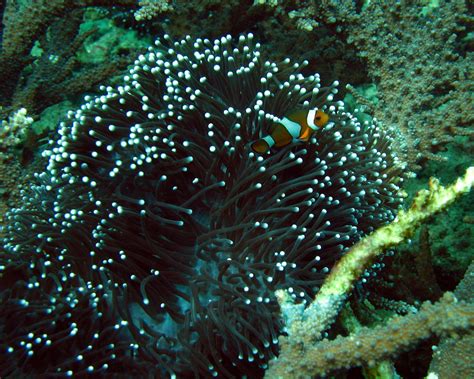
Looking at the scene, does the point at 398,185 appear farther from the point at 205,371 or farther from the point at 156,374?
the point at 156,374

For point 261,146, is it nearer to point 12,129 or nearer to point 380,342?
point 380,342

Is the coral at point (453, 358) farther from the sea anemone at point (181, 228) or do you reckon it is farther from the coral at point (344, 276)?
the sea anemone at point (181, 228)

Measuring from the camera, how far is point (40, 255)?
271 cm

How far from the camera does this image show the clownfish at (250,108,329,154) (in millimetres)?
2500

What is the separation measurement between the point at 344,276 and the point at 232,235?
718 mm

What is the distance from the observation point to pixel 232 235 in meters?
2.49

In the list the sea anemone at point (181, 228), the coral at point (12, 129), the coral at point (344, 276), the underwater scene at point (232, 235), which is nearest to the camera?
the coral at point (344, 276)

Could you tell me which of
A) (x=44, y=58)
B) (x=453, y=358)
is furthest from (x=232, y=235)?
(x=44, y=58)

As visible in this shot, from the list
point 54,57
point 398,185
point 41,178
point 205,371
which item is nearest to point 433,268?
point 398,185

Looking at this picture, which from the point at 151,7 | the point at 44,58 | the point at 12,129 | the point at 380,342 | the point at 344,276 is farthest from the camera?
the point at 44,58

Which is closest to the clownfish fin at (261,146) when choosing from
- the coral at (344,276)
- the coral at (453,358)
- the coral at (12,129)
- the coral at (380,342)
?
the coral at (344,276)

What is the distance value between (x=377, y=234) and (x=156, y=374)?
1400 millimetres

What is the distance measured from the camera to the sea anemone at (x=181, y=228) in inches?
90.6

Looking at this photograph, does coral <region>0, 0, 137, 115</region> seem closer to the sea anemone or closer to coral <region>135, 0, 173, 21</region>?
coral <region>135, 0, 173, 21</region>
